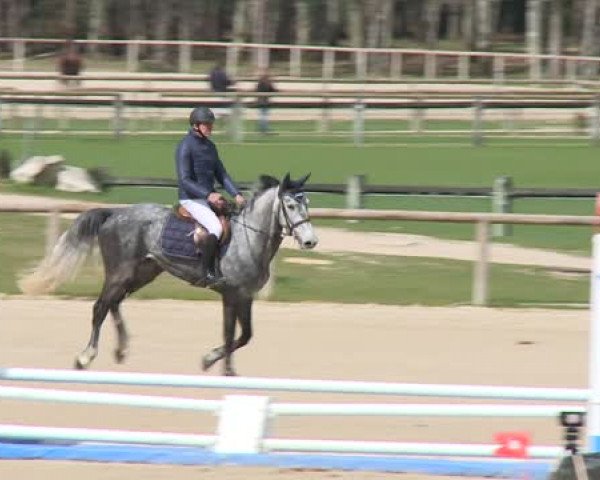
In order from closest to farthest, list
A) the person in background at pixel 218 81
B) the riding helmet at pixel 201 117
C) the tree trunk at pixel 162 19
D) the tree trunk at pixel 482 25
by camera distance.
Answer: the riding helmet at pixel 201 117 < the person in background at pixel 218 81 < the tree trunk at pixel 482 25 < the tree trunk at pixel 162 19

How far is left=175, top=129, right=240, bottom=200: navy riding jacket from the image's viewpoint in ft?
40.0

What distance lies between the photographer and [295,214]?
480 inches

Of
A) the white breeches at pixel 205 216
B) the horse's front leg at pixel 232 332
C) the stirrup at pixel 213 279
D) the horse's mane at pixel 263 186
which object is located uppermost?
the horse's mane at pixel 263 186

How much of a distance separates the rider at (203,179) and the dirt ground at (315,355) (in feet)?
3.25

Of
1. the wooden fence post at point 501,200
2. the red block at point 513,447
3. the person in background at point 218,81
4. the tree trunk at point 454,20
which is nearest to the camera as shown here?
the red block at point 513,447

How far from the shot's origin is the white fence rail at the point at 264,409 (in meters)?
8.57

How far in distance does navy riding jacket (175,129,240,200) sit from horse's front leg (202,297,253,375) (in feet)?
2.71

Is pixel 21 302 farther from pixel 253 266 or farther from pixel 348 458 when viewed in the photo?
pixel 348 458

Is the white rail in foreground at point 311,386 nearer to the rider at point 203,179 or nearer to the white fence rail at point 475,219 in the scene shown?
the rider at point 203,179

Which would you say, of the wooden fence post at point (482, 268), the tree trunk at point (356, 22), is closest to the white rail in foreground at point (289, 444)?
the wooden fence post at point (482, 268)

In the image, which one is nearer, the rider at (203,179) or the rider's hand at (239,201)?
the rider at (203,179)

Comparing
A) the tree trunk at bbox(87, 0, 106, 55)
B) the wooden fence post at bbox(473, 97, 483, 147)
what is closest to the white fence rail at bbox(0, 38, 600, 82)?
the tree trunk at bbox(87, 0, 106, 55)

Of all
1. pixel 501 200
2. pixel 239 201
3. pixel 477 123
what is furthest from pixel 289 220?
pixel 477 123

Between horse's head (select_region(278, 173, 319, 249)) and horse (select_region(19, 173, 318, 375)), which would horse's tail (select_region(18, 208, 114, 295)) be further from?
horse's head (select_region(278, 173, 319, 249))
